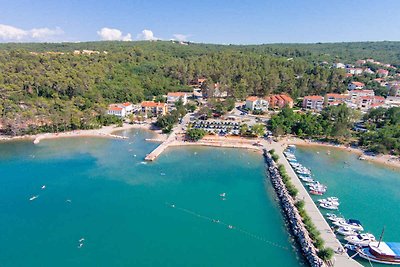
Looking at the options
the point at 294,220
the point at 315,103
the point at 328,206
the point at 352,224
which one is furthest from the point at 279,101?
the point at 294,220

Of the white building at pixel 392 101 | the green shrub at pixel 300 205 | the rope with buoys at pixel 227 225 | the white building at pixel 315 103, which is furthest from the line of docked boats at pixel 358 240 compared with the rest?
the white building at pixel 392 101

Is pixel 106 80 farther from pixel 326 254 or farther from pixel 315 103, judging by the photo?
pixel 326 254

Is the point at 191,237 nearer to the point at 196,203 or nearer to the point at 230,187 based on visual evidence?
the point at 196,203

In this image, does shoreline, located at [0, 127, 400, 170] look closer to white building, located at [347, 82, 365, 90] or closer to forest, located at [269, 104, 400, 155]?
forest, located at [269, 104, 400, 155]

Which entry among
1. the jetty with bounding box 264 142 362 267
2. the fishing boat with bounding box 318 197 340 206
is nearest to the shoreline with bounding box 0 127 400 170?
the jetty with bounding box 264 142 362 267

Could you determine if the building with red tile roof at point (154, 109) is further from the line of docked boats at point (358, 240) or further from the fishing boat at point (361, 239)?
the fishing boat at point (361, 239)

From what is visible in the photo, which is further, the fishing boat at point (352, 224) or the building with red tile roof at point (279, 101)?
the building with red tile roof at point (279, 101)

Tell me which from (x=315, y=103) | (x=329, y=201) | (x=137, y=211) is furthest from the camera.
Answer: (x=315, y=103)
